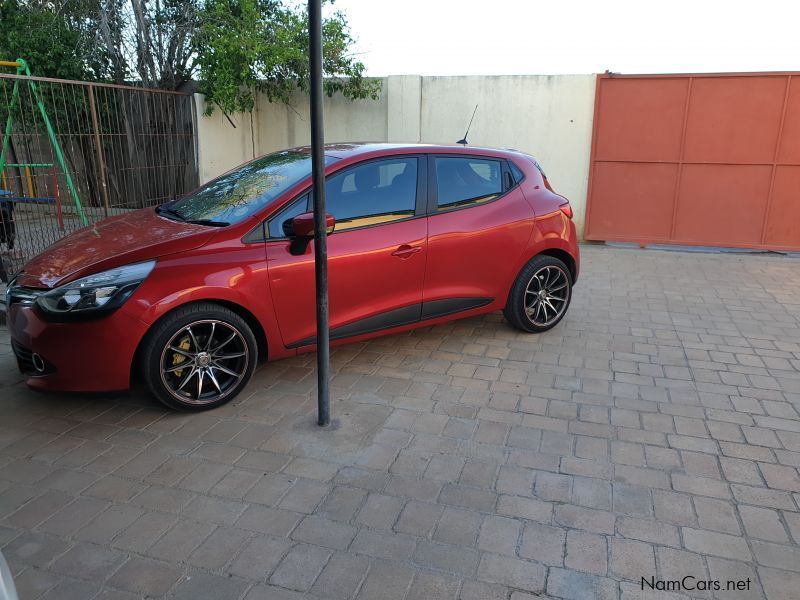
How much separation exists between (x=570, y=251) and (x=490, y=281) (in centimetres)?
97

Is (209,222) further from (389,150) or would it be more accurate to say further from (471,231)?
(471,231)

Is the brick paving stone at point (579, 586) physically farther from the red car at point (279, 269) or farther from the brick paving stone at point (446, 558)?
the red car at point (279, 269)

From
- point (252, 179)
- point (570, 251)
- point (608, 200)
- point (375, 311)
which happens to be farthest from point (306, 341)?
point (608, 200)

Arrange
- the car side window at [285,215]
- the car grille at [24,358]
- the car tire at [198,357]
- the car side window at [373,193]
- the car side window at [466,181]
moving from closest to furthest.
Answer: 1. the car tire at [198,357]
2. the car grille at [24,358]
3. the car side window at [285,215]
4. the car side window at [373,193]
5. the car side window at [466,181]

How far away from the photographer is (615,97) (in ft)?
31.0

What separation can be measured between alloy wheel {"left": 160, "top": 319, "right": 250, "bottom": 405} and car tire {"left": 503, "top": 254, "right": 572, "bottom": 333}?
2.48 meters

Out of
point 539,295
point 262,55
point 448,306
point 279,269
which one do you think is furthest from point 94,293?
point 262,55

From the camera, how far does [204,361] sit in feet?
12.2

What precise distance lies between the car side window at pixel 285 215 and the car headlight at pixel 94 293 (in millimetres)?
813

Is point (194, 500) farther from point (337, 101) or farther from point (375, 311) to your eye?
point (337, 101)

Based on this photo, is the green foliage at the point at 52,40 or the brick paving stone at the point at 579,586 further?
the green foliage at the point at 52,40

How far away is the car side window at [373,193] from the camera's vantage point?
167 inches

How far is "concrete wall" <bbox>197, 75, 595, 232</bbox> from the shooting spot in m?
9.66

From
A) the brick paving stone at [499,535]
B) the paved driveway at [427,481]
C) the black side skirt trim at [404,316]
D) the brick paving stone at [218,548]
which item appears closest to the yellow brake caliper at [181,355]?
the paved driveway at [427,481]
